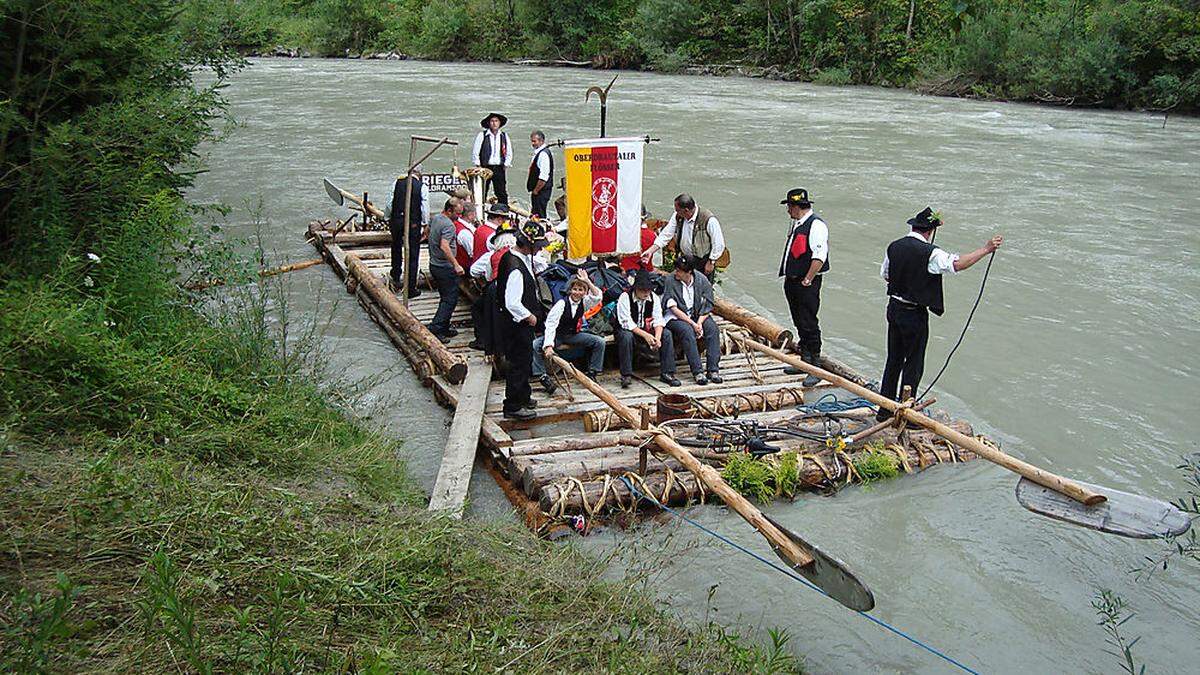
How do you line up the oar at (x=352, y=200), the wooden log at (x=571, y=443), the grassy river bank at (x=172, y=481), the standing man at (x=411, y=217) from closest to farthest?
the grassy river bank at (x=172, y=481) < the wooden log at (x=571, y=443) < the standing man at (x=411, y=217) < the oar at (x=352, y=200)

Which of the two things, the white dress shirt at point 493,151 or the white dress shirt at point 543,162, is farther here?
the white dress shirt at point 493,151

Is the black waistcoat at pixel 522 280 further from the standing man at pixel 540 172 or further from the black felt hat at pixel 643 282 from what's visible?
the standing man at pixel 540 172

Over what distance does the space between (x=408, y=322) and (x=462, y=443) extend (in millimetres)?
2958

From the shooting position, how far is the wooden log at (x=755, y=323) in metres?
9.98

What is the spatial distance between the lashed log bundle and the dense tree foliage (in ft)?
32.6

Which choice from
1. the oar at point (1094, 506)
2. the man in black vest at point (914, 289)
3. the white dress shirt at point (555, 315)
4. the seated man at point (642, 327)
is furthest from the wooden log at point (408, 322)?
the oar at point (1094, 506)

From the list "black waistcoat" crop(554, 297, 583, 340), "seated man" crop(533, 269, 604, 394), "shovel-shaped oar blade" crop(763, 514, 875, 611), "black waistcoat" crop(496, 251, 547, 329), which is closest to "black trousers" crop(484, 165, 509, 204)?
"seated man" crop(533, 269, 604, 394)

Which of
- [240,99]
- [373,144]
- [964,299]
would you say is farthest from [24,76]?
[240,99]

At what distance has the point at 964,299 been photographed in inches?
531

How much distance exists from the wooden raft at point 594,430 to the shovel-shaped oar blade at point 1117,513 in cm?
156

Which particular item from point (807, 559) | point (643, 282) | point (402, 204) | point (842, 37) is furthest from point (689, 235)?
point (842, 37)

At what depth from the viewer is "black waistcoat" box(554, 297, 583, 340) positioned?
8984 millimetres

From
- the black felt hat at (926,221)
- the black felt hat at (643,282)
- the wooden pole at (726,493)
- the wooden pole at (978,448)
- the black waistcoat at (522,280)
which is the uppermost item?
the black felt hat at (926,221)

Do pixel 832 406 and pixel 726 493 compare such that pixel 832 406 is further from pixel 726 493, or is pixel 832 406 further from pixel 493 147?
pixel 493 147
